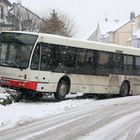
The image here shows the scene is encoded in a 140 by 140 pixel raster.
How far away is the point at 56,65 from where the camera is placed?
77.3 feet

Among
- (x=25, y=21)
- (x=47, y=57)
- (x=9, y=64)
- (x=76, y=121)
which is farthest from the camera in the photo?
(x=25, y=21)

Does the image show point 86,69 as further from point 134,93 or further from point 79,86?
point 134,93

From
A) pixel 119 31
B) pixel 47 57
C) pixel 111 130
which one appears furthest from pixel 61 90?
pixel 119 31

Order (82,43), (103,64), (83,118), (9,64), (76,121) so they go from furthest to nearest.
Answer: (103,64) < (82,43) < (9,64) < (83,118) < (76,121)

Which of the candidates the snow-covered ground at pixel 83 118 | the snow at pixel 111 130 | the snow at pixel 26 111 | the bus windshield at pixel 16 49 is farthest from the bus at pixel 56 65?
the snow at pixel 111 130

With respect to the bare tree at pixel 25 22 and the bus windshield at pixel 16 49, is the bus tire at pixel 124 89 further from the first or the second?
the bare tree at pixel 25 22

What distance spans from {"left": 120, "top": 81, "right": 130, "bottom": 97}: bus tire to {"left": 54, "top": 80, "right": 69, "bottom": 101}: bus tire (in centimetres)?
556

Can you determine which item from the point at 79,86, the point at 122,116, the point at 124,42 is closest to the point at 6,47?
the point at 79,86

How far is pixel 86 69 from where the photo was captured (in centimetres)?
2567

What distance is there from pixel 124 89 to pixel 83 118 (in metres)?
11.6

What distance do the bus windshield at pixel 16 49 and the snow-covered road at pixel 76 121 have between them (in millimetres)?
2020

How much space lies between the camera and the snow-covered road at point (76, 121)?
13.9m

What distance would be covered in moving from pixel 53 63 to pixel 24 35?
1.70 meters

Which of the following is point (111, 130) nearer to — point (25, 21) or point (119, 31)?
point (25, 21)
